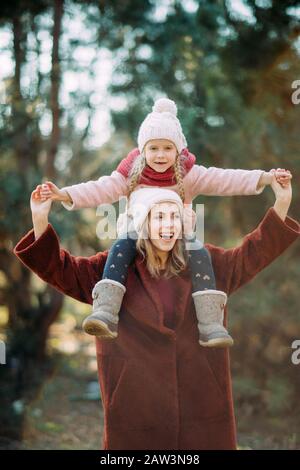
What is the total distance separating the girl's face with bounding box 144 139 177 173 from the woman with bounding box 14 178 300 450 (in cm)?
14

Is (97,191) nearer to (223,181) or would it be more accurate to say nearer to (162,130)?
(162,130)

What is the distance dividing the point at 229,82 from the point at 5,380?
3300mm

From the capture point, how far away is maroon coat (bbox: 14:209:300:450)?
2.22m

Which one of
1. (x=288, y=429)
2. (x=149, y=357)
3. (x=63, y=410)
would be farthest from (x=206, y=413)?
(x=63, y=410)

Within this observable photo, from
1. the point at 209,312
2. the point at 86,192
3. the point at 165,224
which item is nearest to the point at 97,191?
→ the point at 86,192

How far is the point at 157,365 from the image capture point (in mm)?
2227

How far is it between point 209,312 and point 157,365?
0.28m

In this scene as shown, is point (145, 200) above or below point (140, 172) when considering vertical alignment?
below

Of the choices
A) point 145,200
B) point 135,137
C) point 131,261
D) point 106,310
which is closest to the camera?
point 106,310

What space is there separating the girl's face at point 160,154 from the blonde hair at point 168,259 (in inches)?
10.4

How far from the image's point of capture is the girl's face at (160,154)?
7.18 feet

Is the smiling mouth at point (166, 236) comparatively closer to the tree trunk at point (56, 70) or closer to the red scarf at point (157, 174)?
the red scarf at point (157, 174)

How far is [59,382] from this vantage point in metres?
6.63

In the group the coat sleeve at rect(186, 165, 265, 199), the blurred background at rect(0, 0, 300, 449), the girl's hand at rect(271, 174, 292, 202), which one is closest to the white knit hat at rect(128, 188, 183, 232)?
the coat sleeve at rect(186, 165, 265, 199)
